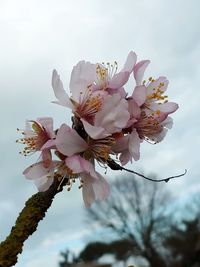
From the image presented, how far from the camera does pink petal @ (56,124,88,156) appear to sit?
1207 millimetres

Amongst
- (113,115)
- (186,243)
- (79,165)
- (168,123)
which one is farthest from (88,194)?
(186,243)

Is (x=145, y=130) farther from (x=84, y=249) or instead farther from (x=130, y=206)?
(x=84, y=249)

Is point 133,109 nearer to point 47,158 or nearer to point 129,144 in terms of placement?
point 129,144

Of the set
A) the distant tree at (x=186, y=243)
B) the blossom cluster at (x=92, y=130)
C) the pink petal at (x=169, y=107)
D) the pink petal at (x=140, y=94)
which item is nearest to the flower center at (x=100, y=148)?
the blossom cluster at (x=92, y=130)

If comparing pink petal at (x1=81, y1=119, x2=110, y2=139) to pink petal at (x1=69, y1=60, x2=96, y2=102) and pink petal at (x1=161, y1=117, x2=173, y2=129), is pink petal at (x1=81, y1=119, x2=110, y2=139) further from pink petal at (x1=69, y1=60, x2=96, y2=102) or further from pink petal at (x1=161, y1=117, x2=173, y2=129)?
pink petal at (x1=161, y1=117, x2=173, y2=129)

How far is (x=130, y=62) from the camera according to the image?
1396 mm

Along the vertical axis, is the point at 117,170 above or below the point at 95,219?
below

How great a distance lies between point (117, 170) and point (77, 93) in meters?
0.22

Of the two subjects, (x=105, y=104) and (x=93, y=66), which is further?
(x=93, y=66)

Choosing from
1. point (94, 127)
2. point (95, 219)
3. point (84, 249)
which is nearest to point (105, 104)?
point (94, 127)

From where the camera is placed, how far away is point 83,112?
1.27 metres

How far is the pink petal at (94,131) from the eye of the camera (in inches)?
47.3

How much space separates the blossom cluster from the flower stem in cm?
2

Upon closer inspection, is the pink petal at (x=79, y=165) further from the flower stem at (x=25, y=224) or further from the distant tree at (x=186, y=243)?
the distant tree at (x=186, y=243)
